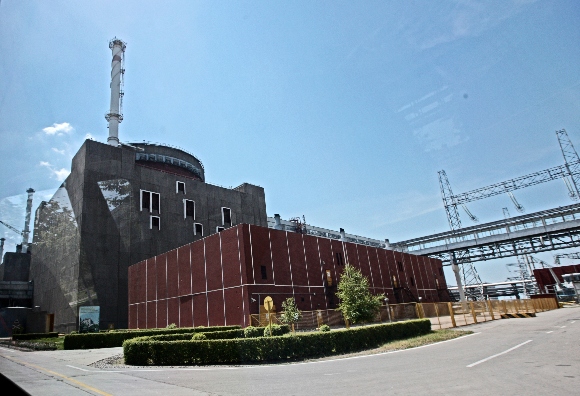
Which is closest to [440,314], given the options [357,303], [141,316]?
[357,303]

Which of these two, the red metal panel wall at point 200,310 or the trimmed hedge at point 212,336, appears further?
the red metal panel wall at point 200,310

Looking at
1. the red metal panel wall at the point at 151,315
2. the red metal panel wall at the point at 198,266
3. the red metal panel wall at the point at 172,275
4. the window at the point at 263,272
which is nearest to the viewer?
the window at the point at 263,272

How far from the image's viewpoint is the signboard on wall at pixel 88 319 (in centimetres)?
4353

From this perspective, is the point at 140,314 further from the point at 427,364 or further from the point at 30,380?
the point at 427,364

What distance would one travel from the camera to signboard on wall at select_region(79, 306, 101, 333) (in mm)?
43531

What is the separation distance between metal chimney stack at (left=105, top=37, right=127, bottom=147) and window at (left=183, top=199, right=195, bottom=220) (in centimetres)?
1383

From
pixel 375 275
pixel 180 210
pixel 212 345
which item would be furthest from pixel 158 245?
pixel 212 345

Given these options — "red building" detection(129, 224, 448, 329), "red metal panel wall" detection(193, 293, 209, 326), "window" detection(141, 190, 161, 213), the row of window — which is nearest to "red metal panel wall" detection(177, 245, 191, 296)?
"red building" detection(129, 224, 448, 329)

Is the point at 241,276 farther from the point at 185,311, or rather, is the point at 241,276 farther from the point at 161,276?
the point at 161,276

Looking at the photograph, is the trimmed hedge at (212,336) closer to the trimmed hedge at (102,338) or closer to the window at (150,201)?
the trimmed hedge at (102,338)

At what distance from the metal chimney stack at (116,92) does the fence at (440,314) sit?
42018 mm

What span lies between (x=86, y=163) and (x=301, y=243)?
31890mm

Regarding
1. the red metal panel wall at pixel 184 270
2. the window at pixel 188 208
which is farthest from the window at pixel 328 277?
the window at pixel 188 208

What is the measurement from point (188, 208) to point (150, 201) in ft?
21.1
